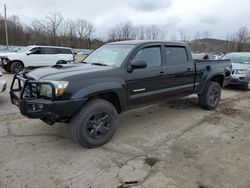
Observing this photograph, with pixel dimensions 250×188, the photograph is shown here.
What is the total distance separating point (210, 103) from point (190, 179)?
3.90m

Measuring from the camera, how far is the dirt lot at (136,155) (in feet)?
11.2

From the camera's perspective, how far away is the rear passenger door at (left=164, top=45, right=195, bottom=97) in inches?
221

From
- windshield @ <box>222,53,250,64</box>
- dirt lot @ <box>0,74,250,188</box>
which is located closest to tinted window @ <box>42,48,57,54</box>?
windshield @ <box>222,53,250,64</box>

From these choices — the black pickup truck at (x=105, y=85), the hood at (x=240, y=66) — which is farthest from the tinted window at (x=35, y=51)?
the black pickup truck at (x=105, y=85)

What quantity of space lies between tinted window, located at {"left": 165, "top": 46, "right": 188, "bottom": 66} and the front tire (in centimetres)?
192

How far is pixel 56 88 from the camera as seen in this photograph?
3863 millimetres

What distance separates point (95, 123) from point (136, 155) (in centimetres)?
86

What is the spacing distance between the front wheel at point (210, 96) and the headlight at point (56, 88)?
13.4 feet

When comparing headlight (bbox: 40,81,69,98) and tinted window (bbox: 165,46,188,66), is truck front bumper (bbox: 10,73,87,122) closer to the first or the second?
headlight (bbox: 40,81,69,98)

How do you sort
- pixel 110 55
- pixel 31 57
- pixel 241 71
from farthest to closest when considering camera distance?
pixel 31 57 < pixel 241 71 < pixel 110 55

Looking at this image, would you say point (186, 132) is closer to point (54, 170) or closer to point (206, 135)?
point (206, 135)

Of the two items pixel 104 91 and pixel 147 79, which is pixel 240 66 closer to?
pixel 147 79

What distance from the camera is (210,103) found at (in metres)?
6.98

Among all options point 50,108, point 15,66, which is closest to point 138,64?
point 50,108
